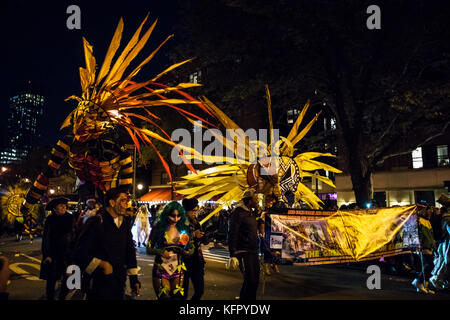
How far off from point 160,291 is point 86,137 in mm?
2994

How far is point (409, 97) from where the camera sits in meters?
14.1

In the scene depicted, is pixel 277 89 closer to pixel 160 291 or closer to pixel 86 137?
pixel 86 137

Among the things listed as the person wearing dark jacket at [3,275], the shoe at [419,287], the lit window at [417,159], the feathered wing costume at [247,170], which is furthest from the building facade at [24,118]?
the person wearing dark jacket at [3,275]

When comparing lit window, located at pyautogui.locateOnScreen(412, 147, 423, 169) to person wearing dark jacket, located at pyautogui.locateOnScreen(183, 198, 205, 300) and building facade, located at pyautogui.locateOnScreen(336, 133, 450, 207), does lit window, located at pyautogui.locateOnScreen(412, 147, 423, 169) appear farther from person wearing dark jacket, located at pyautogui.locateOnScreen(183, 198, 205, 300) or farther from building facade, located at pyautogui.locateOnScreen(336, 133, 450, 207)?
person wearing dark jacket, located at pyautogui.locateOnScreen(183, 198, 205, 300)

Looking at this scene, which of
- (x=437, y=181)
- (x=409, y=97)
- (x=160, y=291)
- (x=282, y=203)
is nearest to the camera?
(x=160, y=291)

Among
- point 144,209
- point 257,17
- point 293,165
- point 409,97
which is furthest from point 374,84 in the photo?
point 144,209

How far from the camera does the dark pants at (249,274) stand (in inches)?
220

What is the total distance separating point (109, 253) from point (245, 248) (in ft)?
→ 8.00

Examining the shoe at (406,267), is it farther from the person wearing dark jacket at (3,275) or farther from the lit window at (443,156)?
the lit window at (443,156)

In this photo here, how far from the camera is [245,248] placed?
584cm

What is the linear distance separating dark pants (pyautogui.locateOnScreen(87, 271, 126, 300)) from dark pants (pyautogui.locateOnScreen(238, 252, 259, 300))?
2255 mm

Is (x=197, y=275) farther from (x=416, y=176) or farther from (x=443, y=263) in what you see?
(x=416, y=176)

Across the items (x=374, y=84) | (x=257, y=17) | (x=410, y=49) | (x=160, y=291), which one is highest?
(x=257, y=17)

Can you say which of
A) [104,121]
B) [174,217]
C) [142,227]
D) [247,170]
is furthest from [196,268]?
[142,227]
